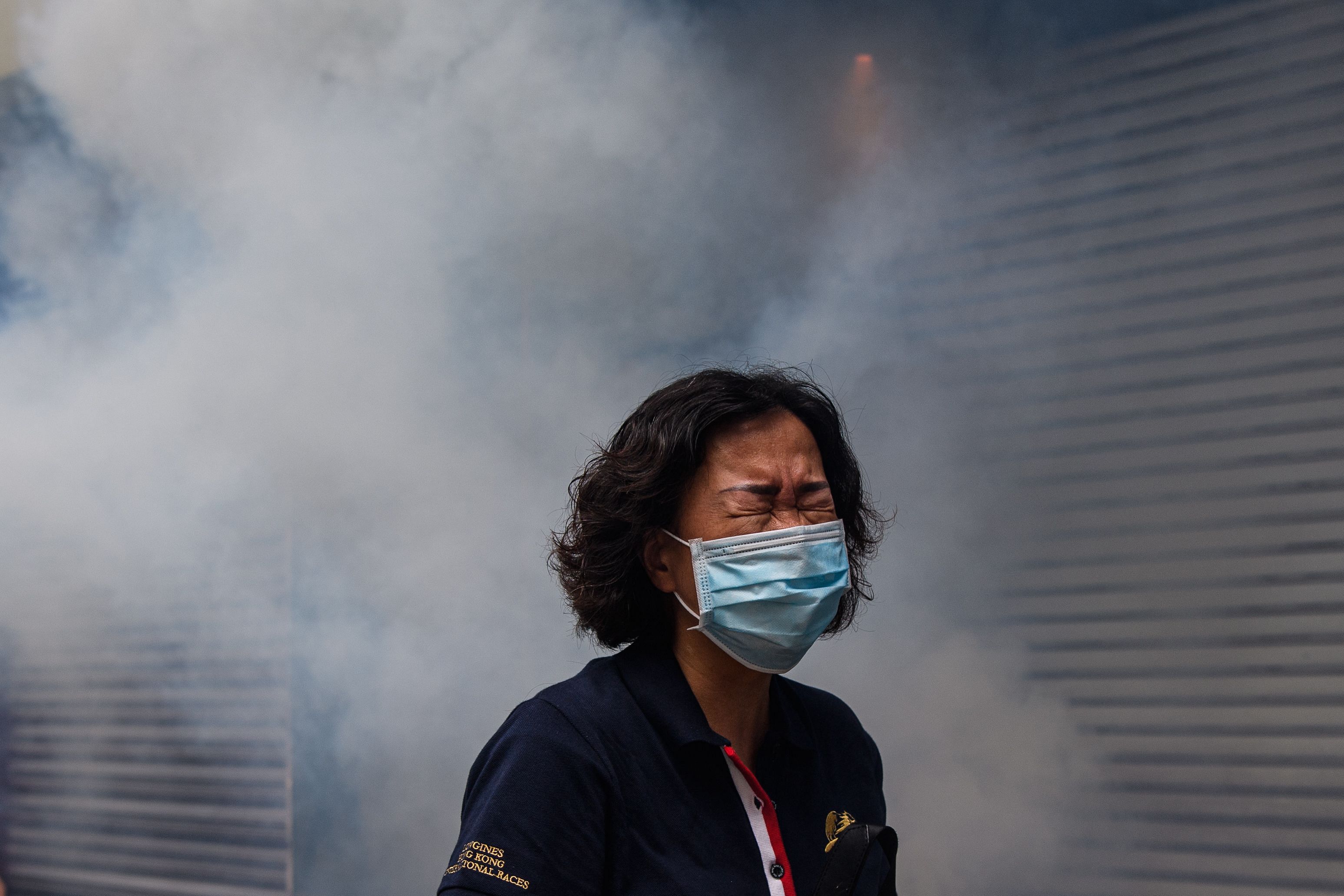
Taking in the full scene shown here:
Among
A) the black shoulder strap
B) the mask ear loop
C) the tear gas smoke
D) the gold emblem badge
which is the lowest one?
the black shoulder strap

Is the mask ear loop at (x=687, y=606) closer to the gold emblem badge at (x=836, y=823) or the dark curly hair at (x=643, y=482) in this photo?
the dark curly hair at (x=643, y=482)

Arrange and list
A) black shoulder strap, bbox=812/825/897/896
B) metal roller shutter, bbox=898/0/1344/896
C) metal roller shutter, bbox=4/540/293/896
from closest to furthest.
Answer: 1. black shoulder strap, bbox=812/825/897/896
2. metal roller shutter, bbox=898/0/1344/896
3. metal roller shutter, bbox=4/540/293/896

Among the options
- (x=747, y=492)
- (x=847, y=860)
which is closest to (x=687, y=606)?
(x=747, y=492)

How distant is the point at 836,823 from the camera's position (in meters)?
1.79

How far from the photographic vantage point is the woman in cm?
153

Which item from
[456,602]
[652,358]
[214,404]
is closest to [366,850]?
[456,602]

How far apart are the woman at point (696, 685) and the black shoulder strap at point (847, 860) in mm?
64

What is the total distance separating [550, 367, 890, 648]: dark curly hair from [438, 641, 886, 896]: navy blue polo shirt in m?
0.10

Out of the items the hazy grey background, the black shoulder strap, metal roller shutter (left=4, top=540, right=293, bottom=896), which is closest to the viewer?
the black shoulder strap

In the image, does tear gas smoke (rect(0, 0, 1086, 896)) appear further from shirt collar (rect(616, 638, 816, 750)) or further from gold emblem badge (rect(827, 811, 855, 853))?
gold emblem badge (rect(827, 811, 855, 853))

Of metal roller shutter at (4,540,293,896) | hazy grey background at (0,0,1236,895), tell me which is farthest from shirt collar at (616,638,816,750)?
metal roller shutter at (4,540,293,896)

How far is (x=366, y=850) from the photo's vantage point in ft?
12.6

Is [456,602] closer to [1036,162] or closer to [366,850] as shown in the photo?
[366,850]

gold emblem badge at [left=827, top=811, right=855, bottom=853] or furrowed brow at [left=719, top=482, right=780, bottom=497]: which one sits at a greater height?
furrowed brow at [left=719, top=482, right=780, bottom=497]
